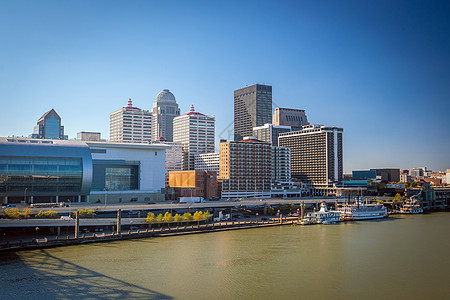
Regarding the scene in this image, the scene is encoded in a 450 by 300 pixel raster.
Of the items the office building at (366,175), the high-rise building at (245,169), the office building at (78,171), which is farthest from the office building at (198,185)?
the office building at (366,175)

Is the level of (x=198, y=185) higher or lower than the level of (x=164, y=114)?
lower

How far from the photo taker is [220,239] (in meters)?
45.0

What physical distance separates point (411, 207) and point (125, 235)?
6330 cm

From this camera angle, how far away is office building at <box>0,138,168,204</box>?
203 feet

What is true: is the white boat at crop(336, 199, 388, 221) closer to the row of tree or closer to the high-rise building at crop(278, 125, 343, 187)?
the row of tree

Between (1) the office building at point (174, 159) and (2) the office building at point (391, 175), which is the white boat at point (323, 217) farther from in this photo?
(2) the office building at point (391, 175)

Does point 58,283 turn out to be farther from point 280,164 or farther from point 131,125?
point 131,125

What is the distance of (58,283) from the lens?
2711 centimetres

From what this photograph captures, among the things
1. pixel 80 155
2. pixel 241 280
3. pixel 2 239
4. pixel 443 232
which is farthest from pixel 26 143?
pixel 443 232

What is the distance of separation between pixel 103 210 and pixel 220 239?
18.1m

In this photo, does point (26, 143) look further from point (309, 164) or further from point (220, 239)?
point (309, 164)

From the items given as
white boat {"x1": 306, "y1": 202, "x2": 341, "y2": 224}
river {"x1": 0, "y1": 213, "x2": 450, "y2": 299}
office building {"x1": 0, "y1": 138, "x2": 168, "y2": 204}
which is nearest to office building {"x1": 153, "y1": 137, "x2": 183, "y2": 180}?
office building {"x1": 0, "y1": 138, "x2": 168, "y2": 204}

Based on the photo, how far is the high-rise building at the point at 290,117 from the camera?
17875cm

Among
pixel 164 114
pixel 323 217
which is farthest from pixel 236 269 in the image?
pixel 164 114
